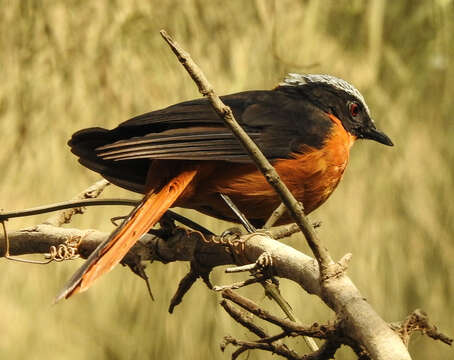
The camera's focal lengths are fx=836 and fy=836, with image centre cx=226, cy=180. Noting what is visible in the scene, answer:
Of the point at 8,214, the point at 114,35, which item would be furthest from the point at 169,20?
the point at 8,214

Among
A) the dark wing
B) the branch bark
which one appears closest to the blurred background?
the dark wing

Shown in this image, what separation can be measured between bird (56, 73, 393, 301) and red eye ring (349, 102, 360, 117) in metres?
0.12

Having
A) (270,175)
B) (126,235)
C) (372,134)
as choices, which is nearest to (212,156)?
(126,235)

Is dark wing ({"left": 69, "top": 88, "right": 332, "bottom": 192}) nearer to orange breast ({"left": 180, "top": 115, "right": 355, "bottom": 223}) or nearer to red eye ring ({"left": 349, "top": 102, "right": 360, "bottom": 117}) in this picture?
orange breast ({"left": 180, "top": 115, "right": 355, "bottom": 223})

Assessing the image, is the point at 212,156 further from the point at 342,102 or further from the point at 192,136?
the point at 342,102

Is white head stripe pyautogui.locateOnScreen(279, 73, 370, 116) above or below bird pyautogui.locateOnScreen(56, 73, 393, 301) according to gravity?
above

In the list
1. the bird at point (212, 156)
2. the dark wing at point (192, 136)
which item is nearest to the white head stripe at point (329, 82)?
the bird at point (212, 156)

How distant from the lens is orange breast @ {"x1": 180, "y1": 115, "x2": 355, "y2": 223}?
2.65m

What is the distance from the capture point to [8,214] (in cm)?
231

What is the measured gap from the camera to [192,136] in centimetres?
252

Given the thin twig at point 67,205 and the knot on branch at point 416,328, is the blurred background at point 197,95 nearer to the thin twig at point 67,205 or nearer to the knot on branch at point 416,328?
the thin twig at point 67,205

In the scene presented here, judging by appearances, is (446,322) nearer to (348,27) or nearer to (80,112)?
(348,27)

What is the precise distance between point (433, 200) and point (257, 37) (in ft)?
3.90

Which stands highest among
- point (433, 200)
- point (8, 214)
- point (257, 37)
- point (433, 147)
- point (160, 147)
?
point (257, 37)
